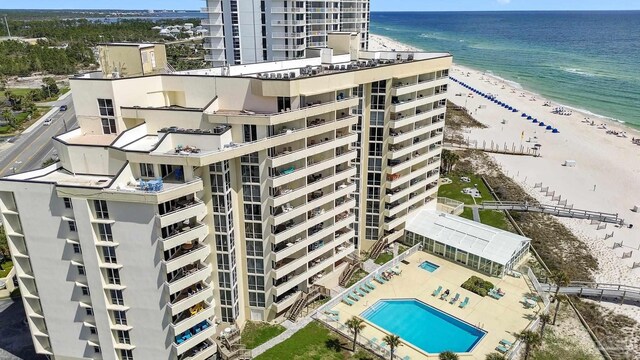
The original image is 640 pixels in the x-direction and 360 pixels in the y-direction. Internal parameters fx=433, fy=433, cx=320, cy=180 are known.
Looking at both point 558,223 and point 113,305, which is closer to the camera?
point 113,305

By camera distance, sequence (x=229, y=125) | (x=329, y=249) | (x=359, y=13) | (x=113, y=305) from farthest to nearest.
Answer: (x=359, y=13) < (x=329, y=249) < (x=229, y=125) < (x=113, y=305)

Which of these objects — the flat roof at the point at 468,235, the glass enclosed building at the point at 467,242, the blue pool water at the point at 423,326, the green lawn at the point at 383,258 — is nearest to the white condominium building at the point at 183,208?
the green lawn at the point at 383,258

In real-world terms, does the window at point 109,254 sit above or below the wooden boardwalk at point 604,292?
above

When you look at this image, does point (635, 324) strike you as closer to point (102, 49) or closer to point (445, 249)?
point (445, 249)

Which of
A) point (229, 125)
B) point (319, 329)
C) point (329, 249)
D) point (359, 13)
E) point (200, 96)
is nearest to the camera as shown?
point (229, 125)

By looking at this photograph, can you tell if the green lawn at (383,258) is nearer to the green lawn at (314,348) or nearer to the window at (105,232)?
the green lawn at (314,348)

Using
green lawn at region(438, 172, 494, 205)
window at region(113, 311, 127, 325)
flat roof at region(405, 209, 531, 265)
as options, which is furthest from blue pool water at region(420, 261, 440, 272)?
window at region(113, 311, 127, 325)

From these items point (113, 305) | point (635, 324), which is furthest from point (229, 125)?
point (635, 324)

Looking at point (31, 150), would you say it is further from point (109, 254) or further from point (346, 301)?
point (346, 301)
